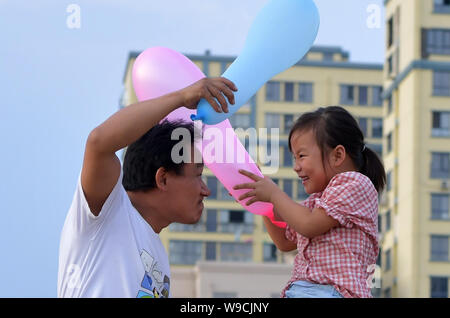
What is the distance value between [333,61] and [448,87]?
33.5ft

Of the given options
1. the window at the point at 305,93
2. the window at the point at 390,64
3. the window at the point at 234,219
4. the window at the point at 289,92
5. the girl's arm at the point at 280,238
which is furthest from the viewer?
the window at the point at 289,92

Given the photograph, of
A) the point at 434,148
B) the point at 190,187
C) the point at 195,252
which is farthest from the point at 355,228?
the point at 195,252

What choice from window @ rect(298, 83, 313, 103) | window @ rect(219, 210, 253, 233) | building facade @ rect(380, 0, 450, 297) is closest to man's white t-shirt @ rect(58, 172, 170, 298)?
building facade @ rect(380, 0, 450, 297)

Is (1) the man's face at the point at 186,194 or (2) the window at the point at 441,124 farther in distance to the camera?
(2) the window at the point at 441,124

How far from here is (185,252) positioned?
4928cm

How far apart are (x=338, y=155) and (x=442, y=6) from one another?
38.5 meters

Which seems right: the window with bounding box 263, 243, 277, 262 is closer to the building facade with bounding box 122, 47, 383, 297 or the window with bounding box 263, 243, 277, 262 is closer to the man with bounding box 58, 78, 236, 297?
the building facade with bounding box 122, 47, 383, 297

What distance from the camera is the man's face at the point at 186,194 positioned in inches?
128

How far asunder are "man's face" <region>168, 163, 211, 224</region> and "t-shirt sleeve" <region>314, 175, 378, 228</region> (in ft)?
1.25

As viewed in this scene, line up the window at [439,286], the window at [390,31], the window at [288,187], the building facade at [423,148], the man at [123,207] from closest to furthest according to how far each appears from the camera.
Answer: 1. the man at [123,207]
2. the building facade at [423,148]
3. the window at [439,286]
4. the window at [390,31]
5. the window at [288,187]

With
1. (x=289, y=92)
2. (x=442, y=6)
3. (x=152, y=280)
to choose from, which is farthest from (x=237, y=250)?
(x=152, y=280)

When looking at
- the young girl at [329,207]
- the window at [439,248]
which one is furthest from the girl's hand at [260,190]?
the window at [439,248]

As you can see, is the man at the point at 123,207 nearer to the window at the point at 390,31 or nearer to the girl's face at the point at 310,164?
the girl's face at the point at 310,164

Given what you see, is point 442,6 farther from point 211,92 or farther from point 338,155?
point 211,92
